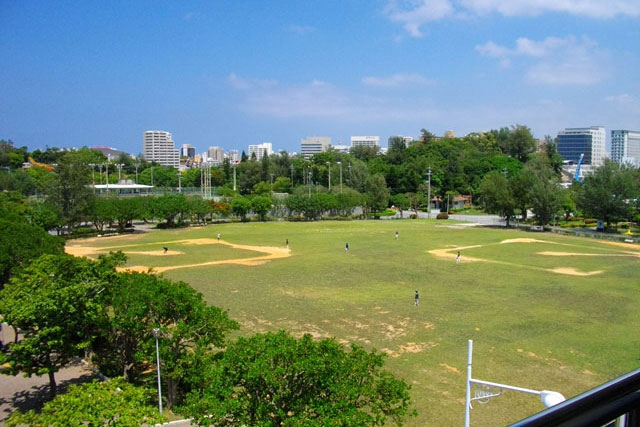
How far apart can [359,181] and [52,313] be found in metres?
72.5

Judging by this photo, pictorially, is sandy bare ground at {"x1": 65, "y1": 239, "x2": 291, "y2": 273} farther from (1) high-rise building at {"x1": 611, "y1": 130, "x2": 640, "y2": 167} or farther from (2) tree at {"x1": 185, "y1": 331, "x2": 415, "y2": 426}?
(1) high-rise building at {"x1": 611, "y1": 130, "x2": 640, "y2": 167}

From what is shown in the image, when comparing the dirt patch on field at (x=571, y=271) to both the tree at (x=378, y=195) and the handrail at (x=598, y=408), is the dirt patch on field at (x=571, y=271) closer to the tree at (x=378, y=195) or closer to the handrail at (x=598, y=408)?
the handrail at (x=598, y=408)

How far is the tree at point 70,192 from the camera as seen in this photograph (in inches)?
1999

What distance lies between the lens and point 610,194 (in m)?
51.5

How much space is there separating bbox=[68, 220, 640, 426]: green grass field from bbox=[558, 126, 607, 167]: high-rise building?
146m

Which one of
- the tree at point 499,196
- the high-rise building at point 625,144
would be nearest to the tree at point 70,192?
the tree at point 499,196

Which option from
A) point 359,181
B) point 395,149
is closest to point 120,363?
point 359,181

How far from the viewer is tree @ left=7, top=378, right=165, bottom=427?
374 inches

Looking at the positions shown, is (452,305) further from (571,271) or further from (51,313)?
(51,313)

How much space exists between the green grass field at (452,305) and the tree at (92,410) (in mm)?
7132

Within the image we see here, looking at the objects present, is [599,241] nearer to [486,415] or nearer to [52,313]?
[486,415]

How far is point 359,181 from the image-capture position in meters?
84.1

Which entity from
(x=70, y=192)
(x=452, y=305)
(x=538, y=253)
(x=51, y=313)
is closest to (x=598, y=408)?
(x=51, y=313)

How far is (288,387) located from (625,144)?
20112 centimetres
